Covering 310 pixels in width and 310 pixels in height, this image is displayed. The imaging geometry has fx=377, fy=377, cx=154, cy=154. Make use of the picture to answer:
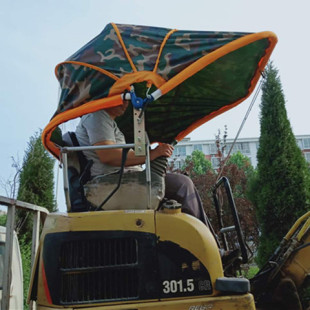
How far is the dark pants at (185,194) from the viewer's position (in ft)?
11.1

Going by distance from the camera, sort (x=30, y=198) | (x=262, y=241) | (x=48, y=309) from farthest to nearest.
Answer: (x=30, y=198) → (x=262, y=241) → (x=48, y=309)

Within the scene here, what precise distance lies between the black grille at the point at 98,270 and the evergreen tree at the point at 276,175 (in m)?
7.31

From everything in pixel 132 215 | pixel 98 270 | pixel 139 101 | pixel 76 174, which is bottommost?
pixel 98 270

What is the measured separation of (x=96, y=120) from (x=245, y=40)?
1.41 m

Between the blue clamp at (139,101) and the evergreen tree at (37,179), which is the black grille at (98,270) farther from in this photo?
the evergreen tree at (37,179)

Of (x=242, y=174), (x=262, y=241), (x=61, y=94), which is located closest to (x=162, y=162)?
(x=61, y=94)

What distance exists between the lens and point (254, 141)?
2852 inches

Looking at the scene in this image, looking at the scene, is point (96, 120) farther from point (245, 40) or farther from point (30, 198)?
point (30, 198)

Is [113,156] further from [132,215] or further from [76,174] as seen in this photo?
[132,215]

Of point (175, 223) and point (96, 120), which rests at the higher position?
point (96, 120)

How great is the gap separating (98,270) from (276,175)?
8025mm

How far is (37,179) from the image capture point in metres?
11.2

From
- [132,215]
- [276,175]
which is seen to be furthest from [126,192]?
[276,175]

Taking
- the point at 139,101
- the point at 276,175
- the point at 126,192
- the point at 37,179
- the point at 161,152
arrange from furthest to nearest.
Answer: the point at 37,179 → the point at 276,175 → the point at 161,152 → the point at 126,192 → the point at 139,101
